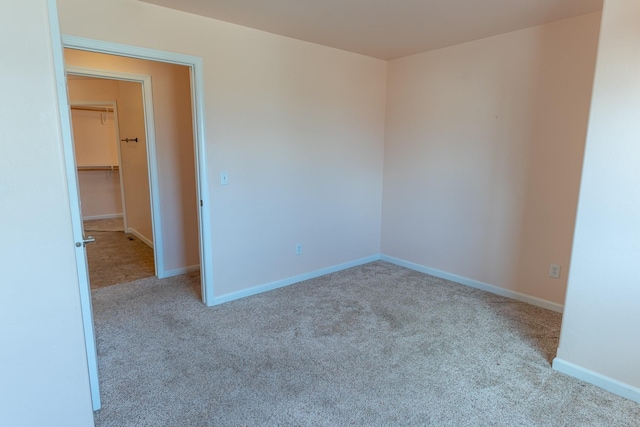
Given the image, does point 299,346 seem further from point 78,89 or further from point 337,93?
point 78,89

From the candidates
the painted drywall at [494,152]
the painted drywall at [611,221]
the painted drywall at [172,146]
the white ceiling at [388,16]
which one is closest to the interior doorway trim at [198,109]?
the white ceiling at [388,16]

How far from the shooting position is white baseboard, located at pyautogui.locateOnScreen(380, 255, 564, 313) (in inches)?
127

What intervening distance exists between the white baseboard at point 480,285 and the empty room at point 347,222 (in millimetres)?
32

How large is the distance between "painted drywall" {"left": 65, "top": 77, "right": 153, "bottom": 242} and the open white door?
8.80 ft

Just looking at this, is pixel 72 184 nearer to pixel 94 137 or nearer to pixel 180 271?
pixel 180 271

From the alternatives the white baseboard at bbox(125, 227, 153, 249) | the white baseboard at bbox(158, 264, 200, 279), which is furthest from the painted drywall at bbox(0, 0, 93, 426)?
the white baseboard at bbox(125, 227, 153, 249)

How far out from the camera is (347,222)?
4.27m

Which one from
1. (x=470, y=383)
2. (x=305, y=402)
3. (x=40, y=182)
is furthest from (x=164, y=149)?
(x=470, y=383)

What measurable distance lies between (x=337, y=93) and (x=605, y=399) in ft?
11.0

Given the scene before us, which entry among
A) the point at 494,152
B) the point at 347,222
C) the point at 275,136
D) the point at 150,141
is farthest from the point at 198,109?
the point at 494,152

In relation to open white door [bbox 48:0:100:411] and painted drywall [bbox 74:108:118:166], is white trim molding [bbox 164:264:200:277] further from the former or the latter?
painted drywall [bbox 74:108:118:166]

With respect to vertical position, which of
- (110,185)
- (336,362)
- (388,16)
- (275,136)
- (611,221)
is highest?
(388,16)

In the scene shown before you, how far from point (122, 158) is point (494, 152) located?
529cm

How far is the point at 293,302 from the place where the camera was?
3.35m
